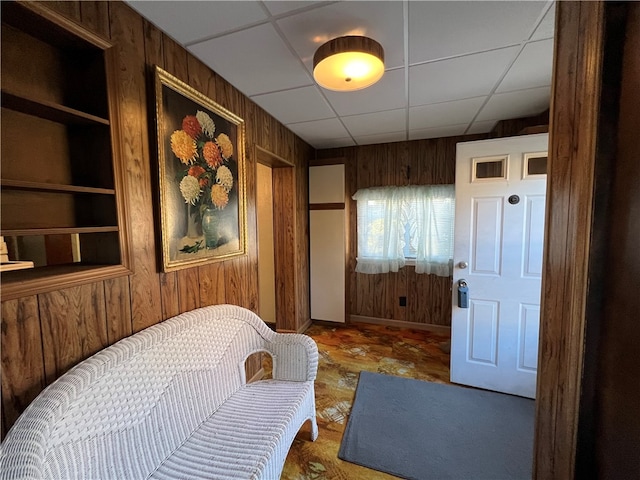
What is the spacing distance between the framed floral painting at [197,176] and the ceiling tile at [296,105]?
376 millimetres

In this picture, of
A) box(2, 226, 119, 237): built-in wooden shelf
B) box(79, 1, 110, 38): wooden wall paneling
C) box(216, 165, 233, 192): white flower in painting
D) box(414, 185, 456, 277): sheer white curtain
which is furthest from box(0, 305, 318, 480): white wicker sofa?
box(414, 185, 456, 277): sheer white curtain

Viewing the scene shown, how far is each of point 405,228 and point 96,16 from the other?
316 centimetres

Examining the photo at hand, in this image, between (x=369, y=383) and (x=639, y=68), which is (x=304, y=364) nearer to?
(x=369, y=383)

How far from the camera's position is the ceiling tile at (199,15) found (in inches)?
47.1

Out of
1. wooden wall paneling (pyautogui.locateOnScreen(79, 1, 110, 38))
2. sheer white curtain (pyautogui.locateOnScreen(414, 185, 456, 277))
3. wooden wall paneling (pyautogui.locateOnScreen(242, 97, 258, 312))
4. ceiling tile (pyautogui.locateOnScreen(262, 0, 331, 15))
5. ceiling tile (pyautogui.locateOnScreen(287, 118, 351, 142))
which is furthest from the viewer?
sheer white curtain (pyautogui.locateOnScreen(414, 185, 456, 277))

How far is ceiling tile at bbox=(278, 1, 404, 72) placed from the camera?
1222 mm

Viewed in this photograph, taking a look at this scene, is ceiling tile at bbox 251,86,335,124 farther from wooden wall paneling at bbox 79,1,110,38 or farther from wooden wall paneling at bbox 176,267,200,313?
wooden wall paneling at bbox 176,267,200,313

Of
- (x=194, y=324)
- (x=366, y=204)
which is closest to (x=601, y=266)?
(x=194, y=324)

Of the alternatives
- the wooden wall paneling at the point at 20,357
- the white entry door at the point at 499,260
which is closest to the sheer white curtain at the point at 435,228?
the white entry door at the point at 499,260

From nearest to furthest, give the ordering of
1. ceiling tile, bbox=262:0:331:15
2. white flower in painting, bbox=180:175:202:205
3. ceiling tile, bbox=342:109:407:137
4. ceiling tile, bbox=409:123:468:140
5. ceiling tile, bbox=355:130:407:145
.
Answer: ceiling tile, bbox=262:0:331:15 < white flower in painting, bbox=180:175:202:205 < ceiling tile, bbox=342:109:407:137 < ceiling tile, bbox=409:123:468:140 < ceiling tile, bbox=355:130:407:145

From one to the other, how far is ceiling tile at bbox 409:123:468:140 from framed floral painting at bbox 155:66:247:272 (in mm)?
2048

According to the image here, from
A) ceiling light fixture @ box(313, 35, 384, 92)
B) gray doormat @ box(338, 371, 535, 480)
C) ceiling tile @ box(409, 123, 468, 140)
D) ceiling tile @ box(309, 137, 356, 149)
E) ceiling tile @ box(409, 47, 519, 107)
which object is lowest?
gray doormat @ box(338, 371, 535, 480)

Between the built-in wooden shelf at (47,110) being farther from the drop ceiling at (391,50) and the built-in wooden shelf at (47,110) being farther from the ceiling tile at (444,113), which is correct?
the ceiling tile at (444,113)

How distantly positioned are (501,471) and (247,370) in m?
1.78
